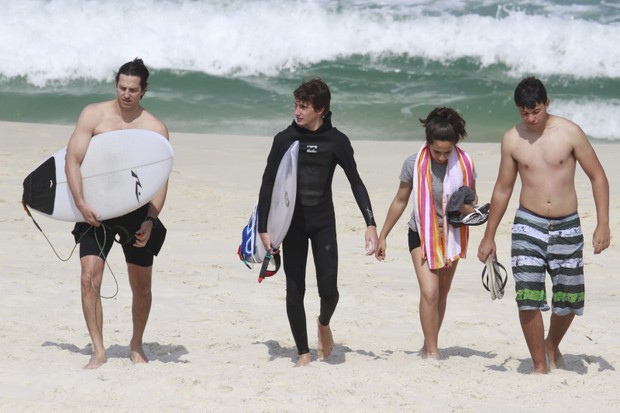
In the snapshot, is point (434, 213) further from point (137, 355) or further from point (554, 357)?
point (137, 355)

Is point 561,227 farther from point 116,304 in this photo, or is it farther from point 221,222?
point 221,222

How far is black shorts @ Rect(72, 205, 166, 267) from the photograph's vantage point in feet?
18.7

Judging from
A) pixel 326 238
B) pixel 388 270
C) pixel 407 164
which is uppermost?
pixel 407 164

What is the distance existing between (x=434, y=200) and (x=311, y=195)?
64 cm

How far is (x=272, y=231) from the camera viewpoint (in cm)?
596

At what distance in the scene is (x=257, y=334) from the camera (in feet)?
22.6

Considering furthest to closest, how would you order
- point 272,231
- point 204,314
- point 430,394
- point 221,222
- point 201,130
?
point 201,130
point 221,222
point 204,314
point 272,231
point 430,394

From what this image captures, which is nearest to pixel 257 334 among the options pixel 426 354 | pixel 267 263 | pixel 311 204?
pixel 267 263

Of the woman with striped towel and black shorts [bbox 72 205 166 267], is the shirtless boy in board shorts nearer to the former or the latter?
the woman with striped towel

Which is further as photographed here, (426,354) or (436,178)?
(426,354)

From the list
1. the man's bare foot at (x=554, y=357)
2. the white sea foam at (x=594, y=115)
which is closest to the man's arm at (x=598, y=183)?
the man's bare foot at (x=554, y=357)

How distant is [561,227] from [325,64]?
625 inches

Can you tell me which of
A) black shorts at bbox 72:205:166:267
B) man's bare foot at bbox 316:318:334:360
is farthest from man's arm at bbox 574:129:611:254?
black shorts at bbox 72:205:166:267

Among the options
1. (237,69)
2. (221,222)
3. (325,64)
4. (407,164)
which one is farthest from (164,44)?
(407,164)
